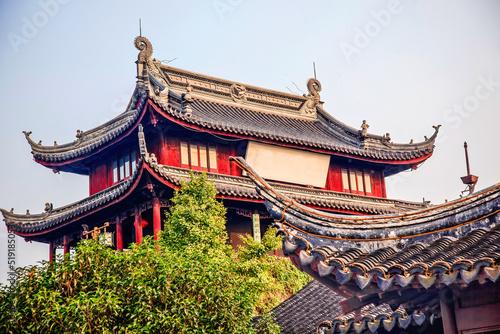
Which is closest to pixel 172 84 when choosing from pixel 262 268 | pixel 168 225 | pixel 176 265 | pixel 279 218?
pixel 168 225

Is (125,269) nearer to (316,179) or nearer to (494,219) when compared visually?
(494,219)

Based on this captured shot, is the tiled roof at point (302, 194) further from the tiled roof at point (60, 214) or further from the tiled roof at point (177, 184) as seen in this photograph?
the tiled roof at point (60, 214)

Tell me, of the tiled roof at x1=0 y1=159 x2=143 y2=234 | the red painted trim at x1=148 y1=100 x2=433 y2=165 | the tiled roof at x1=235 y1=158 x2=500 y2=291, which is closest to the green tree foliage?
the tiled roof at x1=235 y1=158 x2=500 y2=291

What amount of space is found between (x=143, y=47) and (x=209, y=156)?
5501 mm

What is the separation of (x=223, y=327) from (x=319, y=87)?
82.1ft

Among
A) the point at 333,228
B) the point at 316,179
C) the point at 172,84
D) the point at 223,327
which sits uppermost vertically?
the point at 172,84

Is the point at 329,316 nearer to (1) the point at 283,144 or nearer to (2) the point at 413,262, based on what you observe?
(2) the point at 413,262

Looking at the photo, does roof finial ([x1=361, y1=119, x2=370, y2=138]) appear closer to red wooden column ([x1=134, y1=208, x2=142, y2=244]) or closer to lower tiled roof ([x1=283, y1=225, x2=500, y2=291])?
red wooden column ([x1=134, y1=208, x2=142, y2=244])

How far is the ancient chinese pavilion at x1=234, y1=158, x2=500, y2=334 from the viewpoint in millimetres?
7379

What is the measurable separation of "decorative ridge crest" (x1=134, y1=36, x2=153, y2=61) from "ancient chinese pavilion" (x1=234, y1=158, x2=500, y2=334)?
22.7 m

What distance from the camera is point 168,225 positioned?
71.5ft

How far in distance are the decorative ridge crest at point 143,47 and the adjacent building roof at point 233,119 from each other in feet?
0.10

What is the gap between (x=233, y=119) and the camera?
3100 cm

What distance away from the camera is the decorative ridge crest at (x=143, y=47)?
30922 millimetres
